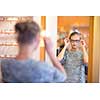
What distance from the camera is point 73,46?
2.11m

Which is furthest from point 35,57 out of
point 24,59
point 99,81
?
point 99,81

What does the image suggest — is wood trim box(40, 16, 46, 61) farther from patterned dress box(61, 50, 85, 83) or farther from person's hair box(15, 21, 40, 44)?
patterned dress box(61, 50, 85, 83)

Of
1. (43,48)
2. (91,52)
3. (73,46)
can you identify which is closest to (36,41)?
(43,48)

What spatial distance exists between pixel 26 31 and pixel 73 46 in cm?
40

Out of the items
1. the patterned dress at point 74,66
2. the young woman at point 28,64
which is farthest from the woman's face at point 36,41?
the patterned dress at point 74,66

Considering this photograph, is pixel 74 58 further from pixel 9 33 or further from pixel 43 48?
pixel 9 33

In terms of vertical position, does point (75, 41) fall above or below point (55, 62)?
above

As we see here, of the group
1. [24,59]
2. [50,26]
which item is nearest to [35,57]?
[24,59]

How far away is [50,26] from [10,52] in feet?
1.23

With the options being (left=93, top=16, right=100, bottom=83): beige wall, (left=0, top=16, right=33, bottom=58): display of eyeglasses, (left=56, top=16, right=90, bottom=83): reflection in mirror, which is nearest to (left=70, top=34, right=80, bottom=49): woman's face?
(left=56, top=16, right=90, bottom=83): reflection in mirror
